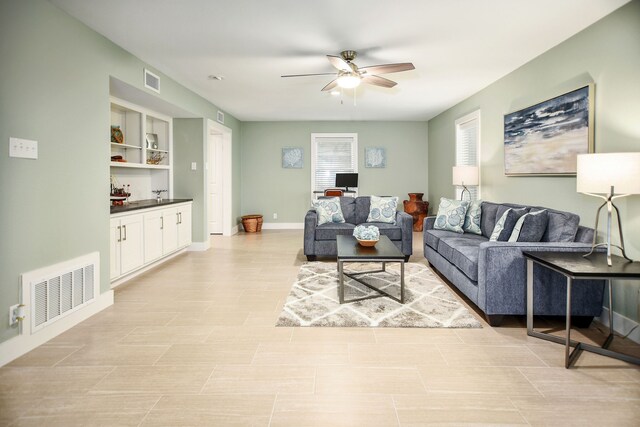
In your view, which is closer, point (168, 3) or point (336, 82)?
point (168, 3)

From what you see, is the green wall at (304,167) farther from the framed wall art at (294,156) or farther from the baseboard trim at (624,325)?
the baseboard trim at (624,325)

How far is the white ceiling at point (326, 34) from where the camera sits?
295 centimetres

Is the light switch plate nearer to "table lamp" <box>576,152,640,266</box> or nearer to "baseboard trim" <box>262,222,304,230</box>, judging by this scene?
"table lamp" <box>576,152,640,266</box>

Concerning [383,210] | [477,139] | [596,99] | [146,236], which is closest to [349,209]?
[383,210]

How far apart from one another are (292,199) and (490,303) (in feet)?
20.8

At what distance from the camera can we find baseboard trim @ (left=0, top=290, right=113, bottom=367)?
2445 millimetres

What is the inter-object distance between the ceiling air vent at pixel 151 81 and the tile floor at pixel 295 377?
2.56 m

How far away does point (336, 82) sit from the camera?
4.29 meters

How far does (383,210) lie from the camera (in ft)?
19.0

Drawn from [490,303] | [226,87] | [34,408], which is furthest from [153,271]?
[490,303]

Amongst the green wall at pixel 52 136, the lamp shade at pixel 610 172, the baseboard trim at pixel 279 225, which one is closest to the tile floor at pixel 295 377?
the green wall at pixel 52 136

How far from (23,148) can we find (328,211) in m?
3.84

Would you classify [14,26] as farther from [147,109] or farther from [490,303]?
[490,303]

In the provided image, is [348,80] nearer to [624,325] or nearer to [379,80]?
[379,80]
